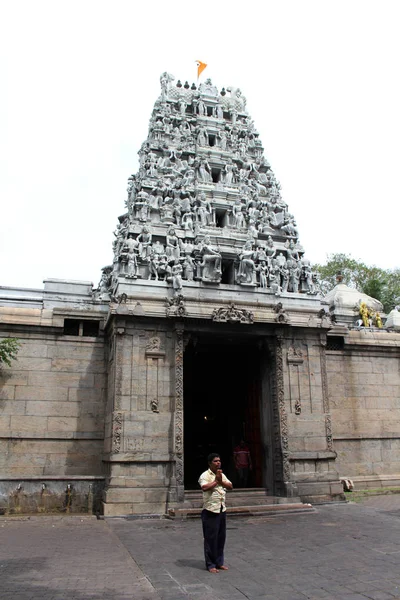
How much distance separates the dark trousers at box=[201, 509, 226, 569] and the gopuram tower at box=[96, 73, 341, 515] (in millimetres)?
7092

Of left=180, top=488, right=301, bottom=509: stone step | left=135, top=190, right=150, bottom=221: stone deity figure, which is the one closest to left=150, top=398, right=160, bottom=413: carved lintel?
left=180, top=488, right=301, bottom=509: stone step

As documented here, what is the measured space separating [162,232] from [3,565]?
13.7 meters

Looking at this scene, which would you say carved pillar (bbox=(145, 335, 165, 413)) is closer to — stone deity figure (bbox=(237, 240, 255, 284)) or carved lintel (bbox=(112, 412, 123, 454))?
carved lintel (bbox=(112, 412, 123, 454))

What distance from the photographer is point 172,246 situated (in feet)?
63.5

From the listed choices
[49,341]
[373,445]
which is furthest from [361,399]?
[49,341]

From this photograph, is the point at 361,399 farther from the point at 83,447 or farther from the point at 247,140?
the point at 247,140

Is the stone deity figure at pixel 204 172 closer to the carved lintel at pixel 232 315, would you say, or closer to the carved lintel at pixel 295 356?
the carved lintel at pixel 232 315

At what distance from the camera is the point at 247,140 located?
966 inches

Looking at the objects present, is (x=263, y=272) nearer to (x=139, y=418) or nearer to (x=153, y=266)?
(x=153, y=266)

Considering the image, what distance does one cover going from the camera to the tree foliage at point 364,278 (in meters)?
41.6

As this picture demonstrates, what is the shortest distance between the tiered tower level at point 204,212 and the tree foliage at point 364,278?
→ 2175 cm

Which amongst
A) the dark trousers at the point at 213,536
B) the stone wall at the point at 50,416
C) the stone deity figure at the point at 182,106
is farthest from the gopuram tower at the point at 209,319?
the dark trousers at the point at 213,536

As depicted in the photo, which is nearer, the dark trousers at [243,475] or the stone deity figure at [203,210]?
the dark trousers at [243,475]

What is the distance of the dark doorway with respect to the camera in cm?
1928
